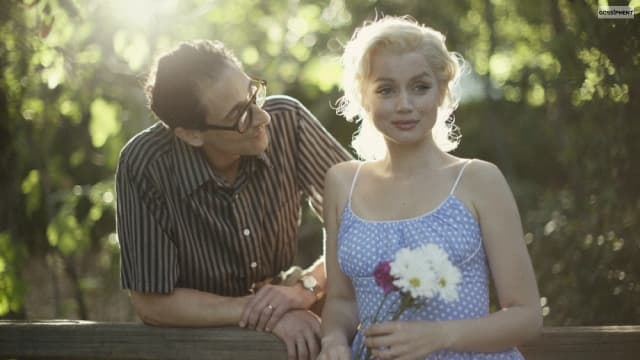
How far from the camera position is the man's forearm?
109 inches

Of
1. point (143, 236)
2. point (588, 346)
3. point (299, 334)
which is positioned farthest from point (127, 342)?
point (588, 346)

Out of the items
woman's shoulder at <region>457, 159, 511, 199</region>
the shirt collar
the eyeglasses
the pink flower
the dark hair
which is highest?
the dark hair

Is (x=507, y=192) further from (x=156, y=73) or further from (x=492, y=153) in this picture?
(x=492, y=153)

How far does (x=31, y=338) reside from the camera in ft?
9.23

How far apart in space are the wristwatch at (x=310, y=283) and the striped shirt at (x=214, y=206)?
9.3 inches

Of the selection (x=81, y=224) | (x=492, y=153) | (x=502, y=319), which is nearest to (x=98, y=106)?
(x=81, y=224)

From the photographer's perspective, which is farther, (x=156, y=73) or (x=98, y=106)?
(x=98, y=106)

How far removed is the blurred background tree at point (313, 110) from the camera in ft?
11.3

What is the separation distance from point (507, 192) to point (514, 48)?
3.64 metres

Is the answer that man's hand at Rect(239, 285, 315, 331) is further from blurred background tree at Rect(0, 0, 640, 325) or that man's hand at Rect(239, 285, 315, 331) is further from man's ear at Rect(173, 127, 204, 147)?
blurred background tree at Rect(0, 0, 640, 325)

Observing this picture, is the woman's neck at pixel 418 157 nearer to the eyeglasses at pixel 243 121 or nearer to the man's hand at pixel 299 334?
the man's hand at pixel 299 334

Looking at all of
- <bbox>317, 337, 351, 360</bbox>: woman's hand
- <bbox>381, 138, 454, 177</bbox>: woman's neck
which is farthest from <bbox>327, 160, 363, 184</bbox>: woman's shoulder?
<bbox>317, 337, 351, 360</bbox>: woman's hand

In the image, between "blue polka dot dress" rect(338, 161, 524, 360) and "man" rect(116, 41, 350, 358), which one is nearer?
"blue polka dot dress" rect(338, 161, 524, 360)

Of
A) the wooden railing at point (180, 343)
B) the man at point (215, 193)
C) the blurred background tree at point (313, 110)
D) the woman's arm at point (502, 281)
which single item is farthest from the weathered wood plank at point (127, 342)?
the blurred background tree at point (313, 110)
